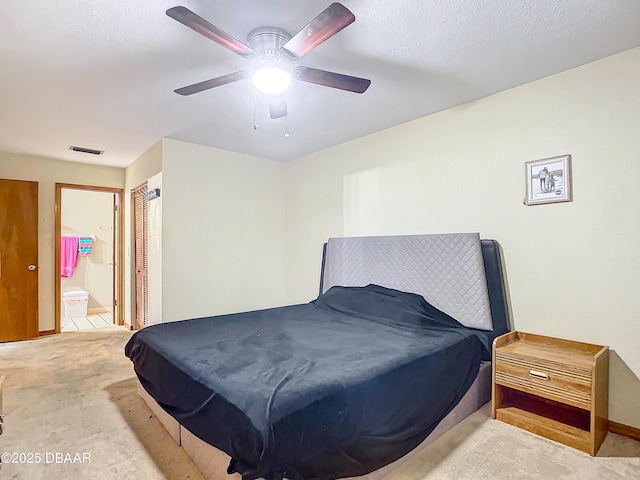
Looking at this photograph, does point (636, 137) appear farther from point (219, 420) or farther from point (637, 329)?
point (219, 420)

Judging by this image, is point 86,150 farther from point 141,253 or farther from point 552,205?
point 552,205

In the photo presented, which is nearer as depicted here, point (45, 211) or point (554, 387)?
point (554, 387)

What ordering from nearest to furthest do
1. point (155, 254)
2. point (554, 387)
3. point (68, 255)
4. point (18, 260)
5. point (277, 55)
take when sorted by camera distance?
point (277, 55)
point (554, 387)
point (155, 254)
point (18, 260)
point (68, 255)

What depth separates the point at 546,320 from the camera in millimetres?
2545

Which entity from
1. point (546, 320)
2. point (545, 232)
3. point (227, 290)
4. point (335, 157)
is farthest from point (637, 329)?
point (227, 290)

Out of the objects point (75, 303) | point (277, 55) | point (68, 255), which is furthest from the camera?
point (68, 255)

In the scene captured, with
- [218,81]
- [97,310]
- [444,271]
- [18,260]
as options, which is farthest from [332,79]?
[97,310]

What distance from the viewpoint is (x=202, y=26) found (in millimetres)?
1564

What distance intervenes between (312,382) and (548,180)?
2279mm

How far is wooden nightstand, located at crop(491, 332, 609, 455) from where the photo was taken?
2020 mm

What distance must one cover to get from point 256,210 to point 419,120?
8.15 feet

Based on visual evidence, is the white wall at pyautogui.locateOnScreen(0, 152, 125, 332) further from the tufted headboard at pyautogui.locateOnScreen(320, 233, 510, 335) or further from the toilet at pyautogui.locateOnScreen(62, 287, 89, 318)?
the tufted headboard at pyautogui.locateOnScreen(320, 233, 510, 335)

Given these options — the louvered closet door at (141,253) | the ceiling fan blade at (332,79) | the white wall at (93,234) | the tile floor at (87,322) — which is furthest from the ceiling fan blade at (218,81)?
the white wall at (93,234)

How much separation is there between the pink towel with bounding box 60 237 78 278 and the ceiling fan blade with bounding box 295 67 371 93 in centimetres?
633
